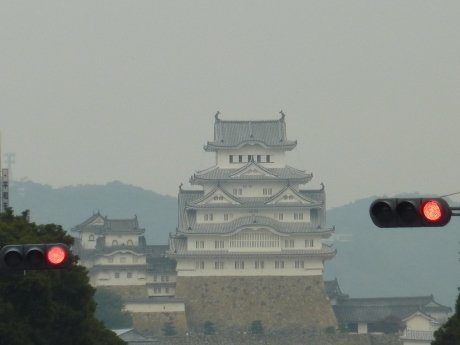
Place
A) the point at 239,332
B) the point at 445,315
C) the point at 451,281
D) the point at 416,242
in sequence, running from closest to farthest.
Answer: the point at 239,332 < the point at 445,315 < the point at 451,281 < the point at 416,242

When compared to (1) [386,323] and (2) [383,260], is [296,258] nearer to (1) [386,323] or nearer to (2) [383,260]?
(1) [386,323]

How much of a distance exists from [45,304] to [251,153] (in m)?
52.6

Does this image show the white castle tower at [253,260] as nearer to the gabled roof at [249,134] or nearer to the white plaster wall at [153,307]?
the white plaster wall at [153,307]

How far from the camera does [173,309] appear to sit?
81.2 m

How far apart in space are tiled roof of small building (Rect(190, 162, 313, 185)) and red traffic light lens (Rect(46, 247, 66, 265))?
6730 cm

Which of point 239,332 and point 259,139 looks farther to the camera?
point 259,139

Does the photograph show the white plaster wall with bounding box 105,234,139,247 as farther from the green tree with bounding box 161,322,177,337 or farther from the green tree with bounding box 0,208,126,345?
the green tree with bounding box 0,208,126,345

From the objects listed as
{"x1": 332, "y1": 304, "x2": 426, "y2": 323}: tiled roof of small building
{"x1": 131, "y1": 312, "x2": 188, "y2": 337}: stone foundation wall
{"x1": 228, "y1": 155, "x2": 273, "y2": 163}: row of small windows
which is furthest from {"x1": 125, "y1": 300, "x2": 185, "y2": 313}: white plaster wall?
{"x1": 228, "y1": 155, "x2": 273, "y2": 163}: row of small windows

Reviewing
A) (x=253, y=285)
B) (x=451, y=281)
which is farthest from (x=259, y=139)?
(x=451, y=281)

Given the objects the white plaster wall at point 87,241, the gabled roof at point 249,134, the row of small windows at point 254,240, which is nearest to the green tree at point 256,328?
the row of small windows at point 254,240

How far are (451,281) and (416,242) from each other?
16155 millimetres

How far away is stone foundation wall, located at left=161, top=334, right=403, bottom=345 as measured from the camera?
7762 centimetres

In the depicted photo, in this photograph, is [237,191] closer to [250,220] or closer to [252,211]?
[252,211]

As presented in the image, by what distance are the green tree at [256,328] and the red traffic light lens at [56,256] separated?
63475 millimetres
